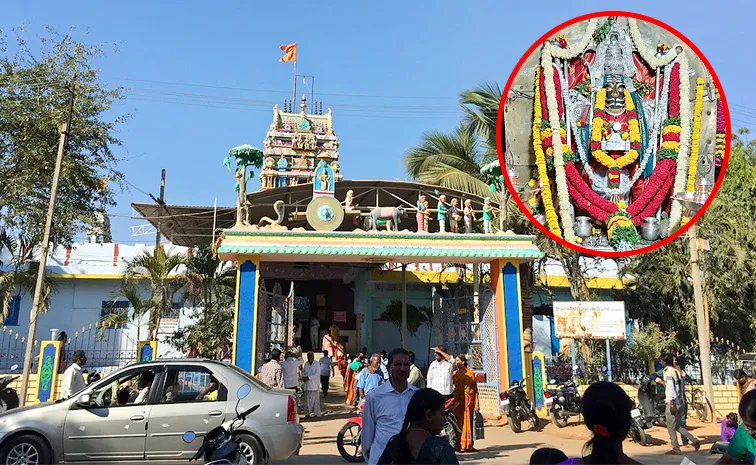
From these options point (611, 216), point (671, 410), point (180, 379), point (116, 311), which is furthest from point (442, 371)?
point (116, 311)

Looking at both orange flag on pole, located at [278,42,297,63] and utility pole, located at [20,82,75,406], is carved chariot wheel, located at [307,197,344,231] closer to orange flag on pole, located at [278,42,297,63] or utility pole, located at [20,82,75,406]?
utility pole, located at [20,82,75,406]

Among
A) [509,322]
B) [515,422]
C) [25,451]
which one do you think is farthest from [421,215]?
[25,451]

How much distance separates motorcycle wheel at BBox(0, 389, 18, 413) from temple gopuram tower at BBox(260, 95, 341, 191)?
26.4 metres

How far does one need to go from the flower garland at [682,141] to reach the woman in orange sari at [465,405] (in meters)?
7.80

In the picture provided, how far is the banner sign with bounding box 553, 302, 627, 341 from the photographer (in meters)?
13.2

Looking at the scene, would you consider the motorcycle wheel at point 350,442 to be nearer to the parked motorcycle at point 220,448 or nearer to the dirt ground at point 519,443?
the dirt ground at point 519,443

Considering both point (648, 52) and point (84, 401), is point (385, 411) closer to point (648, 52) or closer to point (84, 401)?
point (84, 401)

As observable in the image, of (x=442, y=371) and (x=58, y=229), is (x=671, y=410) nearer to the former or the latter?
(x=442, y=371)

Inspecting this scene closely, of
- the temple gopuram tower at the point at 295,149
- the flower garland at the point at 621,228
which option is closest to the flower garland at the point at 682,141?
the flower garland at the point at 621,228

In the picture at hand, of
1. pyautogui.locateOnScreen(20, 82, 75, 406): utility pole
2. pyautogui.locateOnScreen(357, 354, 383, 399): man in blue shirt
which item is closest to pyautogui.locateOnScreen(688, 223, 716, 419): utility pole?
pyautogui.locateOnScreen(357, 354, 383, 399): man in blue shirt

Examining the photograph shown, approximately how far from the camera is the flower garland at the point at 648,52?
1377 cm

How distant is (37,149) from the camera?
11008mm

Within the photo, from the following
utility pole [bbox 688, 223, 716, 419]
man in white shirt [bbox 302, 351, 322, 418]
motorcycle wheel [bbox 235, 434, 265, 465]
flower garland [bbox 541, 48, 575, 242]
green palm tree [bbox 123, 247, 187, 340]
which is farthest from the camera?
green palm tree [bbox 123, 247, 187, 340]

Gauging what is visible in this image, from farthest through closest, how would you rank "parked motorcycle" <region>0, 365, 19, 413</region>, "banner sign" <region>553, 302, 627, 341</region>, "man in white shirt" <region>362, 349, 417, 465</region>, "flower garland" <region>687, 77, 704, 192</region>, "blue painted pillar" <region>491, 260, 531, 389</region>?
"flower garland" <region>687, 77, 704, 192</region> → "banner sign" <region>553, 302, 627, 341</region> → "blue painted pillar" <region>491, 260, 531, 389</region> → "parked motorcycle" <region>0, 365, 19, 413</region> → "man in white shirt" <region>362, 349, 417, 465</region>
